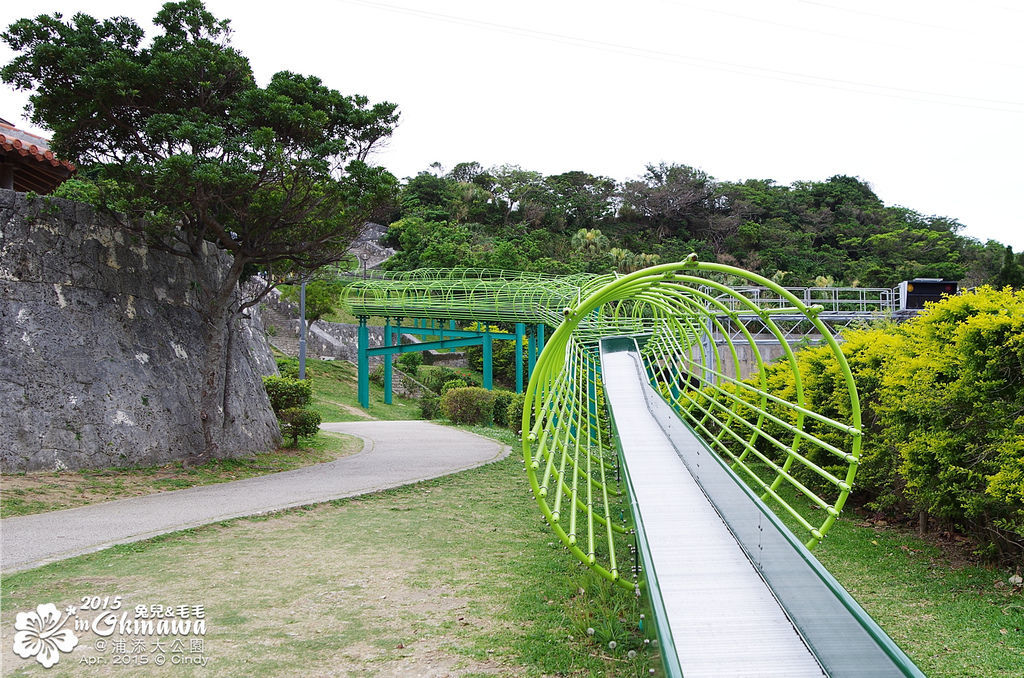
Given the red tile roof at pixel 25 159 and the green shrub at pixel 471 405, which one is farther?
the green shrub at pixel 471 405

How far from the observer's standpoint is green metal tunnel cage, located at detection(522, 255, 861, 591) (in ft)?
13.6

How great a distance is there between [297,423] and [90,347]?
3774mm

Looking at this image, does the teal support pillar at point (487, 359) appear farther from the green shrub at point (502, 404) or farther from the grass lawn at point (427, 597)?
the grass lawn at point (427, 597)

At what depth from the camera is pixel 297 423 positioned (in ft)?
39.4

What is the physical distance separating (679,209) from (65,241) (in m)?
37.4

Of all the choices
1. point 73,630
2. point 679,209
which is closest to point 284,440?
point 73,630

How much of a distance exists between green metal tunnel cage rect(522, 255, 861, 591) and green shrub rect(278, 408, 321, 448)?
4728 mm

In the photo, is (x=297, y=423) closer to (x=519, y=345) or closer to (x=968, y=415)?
(x=519, y=345)

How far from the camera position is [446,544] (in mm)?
6227

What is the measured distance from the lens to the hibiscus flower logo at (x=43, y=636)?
3.73m

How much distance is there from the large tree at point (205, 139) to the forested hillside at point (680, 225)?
22764mm

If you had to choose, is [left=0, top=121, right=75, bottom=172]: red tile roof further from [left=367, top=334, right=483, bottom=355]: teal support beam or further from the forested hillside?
the forested hillside

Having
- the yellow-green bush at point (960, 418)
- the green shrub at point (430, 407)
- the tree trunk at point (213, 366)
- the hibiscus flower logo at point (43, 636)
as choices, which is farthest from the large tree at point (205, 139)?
the green shrub at point (430, 407)

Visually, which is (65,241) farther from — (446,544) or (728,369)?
(728,369)
